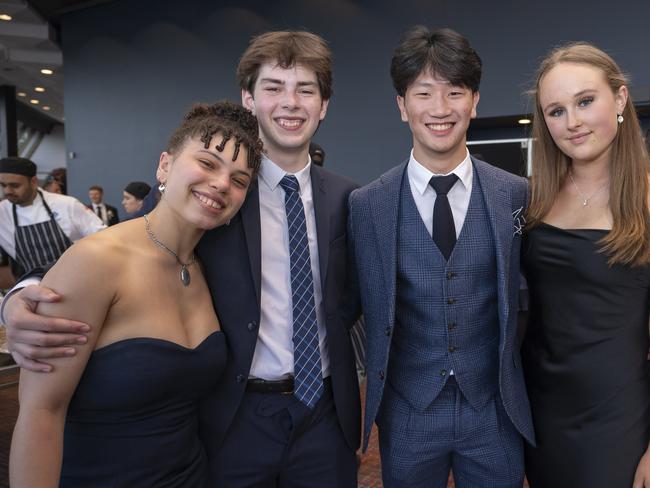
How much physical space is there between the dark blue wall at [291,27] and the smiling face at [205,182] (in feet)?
16.0

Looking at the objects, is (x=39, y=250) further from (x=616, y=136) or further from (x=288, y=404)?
(x=616, y=136)

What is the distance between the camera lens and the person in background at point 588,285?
5.05ft

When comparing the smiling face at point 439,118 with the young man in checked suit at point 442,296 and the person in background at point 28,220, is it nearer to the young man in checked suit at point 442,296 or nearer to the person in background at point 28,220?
the young man in checked suit at point 442,296

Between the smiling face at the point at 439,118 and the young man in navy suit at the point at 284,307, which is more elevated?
the smiling face at the point at 439,118

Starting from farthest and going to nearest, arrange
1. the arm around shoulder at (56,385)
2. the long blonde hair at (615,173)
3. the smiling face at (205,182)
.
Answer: the long blonde hair at (615,173) → the smiling face at (205,182) → the arm around shoulder at (56,385)

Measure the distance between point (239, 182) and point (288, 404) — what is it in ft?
2.21

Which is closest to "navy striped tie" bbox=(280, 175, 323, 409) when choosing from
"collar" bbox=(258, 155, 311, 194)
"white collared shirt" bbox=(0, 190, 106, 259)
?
"collar" bbox=(258, 155, 311, 194)

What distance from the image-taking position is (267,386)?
1.58 metres

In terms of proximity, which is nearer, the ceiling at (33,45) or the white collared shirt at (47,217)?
the white collared shirt at (47,217)

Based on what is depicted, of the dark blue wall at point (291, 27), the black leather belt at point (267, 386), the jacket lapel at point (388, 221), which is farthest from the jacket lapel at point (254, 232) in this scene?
the dark blue wall at point (291, 27)

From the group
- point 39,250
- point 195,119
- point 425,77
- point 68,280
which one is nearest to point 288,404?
point 68,280

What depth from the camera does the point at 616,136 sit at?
171 cm

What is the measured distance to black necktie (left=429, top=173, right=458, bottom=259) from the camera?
1.61m

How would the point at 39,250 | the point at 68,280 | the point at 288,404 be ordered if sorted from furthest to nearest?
the point at 39,250
the point at 288,404
the point at 68,280
